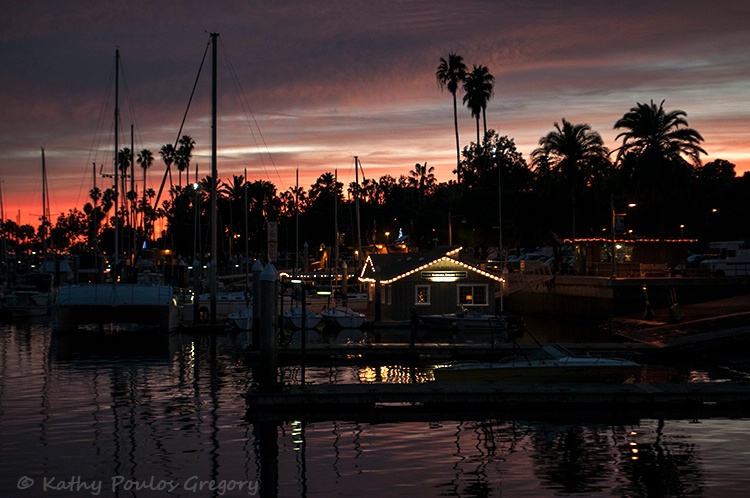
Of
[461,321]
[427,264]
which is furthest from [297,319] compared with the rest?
[461,321]

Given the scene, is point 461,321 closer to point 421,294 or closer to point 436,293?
point 436,293

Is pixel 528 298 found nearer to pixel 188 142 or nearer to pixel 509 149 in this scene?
pixel 509 149

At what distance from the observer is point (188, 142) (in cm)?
15675

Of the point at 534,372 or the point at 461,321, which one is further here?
the point at 461,321

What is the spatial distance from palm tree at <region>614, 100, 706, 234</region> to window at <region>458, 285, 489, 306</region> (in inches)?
788

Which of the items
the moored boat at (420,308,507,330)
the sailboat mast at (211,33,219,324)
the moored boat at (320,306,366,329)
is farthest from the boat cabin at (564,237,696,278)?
the sailboat mast at (211,33,219,324)

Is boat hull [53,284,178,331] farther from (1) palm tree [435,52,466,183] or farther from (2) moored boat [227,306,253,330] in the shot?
(1) palm tree [435,52,466,183]

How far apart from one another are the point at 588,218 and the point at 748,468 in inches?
2995

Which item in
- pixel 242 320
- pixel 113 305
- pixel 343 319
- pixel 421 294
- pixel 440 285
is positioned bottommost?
pixel 343 319

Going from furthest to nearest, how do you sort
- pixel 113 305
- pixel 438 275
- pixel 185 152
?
pixel 185 152 < pixel 438 275 < pixel 113 305

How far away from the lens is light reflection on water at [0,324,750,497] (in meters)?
18.8

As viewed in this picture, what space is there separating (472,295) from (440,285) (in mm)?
2280

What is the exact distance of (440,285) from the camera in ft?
187

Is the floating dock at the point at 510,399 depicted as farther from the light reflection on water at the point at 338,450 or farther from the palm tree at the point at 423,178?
the palm tree at the point at 423,178
